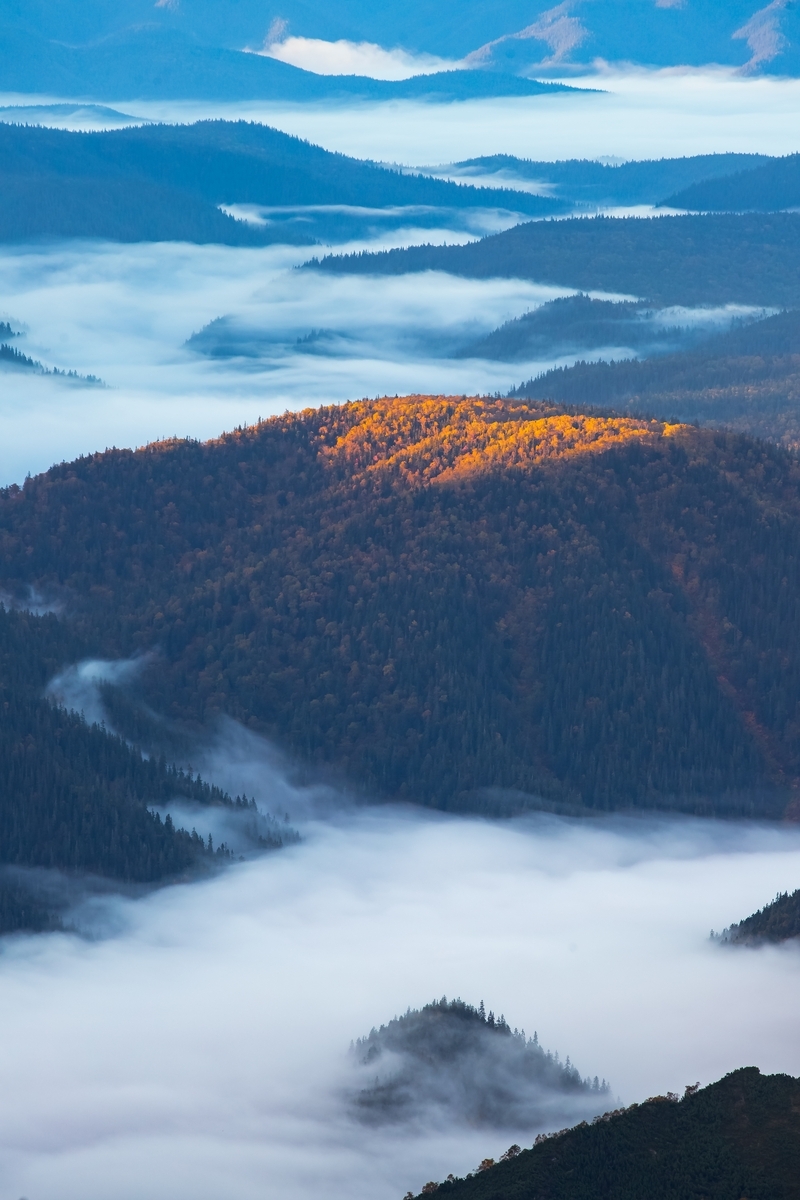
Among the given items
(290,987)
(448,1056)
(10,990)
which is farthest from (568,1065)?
(10,990)

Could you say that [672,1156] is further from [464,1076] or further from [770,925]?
[770,925]

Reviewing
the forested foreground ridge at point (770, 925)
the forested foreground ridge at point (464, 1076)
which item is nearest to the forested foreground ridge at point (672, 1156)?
the forested foreground ridge at point (464, 1076)

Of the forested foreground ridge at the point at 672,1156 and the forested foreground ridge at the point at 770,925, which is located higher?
the forested foreground ridge at the point at 770,925

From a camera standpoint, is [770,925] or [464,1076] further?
[770,925]

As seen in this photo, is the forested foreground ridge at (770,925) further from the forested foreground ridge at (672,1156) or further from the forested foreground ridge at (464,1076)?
the forested foreground ridge at (672,1156)

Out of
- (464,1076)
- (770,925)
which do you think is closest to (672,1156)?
(464,1076)

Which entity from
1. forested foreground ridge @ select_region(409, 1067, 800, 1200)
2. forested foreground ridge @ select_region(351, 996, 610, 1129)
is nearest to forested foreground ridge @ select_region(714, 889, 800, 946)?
forested foreground ridge @ select_region(351, 996, 610, 1129)
